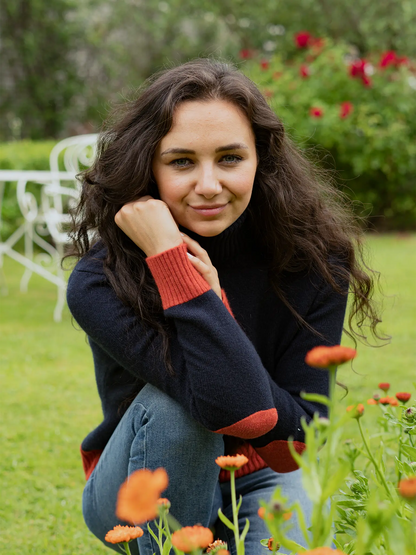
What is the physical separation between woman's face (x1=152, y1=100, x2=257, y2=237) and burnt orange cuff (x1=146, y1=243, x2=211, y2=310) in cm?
11

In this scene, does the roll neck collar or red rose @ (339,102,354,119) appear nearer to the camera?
the roll neck collar

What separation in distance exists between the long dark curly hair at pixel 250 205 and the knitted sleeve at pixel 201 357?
0.16 ft

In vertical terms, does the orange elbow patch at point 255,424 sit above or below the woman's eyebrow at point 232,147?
below

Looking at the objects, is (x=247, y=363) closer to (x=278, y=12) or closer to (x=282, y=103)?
(x=282, y=103)

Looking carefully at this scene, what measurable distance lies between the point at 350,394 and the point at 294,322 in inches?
58.6

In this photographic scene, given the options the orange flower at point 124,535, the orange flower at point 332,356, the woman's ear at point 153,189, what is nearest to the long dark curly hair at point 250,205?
the woman's ear at point 153,189

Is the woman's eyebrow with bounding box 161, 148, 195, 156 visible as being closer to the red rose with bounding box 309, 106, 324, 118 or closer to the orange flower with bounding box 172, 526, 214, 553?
the orange flower with bounding box 172, 526, 214, 553

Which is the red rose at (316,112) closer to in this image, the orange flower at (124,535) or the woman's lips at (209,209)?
the woman's lips at (209,209)

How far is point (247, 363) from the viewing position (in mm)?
1331

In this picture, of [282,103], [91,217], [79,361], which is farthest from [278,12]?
[91,217]

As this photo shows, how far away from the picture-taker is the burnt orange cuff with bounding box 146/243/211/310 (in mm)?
1348

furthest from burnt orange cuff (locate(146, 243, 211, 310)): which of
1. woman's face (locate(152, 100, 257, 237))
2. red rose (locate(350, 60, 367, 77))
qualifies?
red rose (locate(350, 60, 367, 77))

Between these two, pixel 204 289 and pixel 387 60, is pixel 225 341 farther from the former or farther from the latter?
pixel 387 60

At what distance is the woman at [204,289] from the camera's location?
1.35 meters
